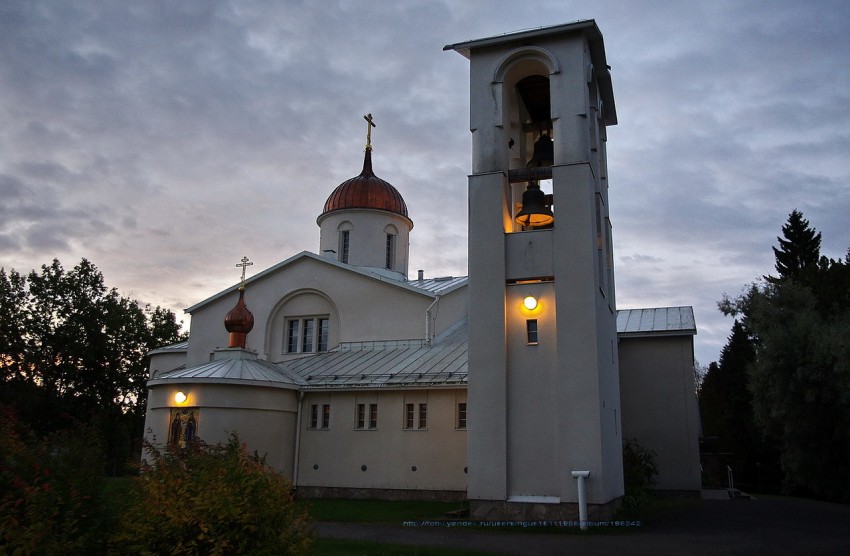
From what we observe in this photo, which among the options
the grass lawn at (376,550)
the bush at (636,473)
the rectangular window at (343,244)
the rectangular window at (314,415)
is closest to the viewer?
the grass lawn at (376,550)

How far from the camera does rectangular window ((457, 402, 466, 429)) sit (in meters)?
20.5

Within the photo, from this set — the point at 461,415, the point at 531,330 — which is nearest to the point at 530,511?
the point at 531,330

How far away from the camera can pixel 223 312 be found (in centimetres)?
2792

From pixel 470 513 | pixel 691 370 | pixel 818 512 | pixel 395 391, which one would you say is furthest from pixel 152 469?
pixel 691 370

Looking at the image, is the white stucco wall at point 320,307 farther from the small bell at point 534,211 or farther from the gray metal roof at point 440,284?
the small bell at point 534,211

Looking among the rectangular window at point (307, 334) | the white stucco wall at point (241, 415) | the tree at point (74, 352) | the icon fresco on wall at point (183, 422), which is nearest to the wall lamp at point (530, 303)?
the white stucco wall at point (241, 415)

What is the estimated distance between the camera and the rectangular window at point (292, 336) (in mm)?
26734

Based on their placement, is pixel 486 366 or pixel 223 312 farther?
pixel 223 312

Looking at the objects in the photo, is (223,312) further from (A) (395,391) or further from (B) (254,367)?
(A) (395,391)

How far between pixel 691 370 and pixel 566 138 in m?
11.2

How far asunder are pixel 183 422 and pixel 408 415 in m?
6.73

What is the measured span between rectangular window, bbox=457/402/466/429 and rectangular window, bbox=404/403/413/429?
157 centimetres

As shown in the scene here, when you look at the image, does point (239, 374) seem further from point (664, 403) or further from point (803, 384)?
point (803, 384)

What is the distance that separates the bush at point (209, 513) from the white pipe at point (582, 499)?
8.13m
